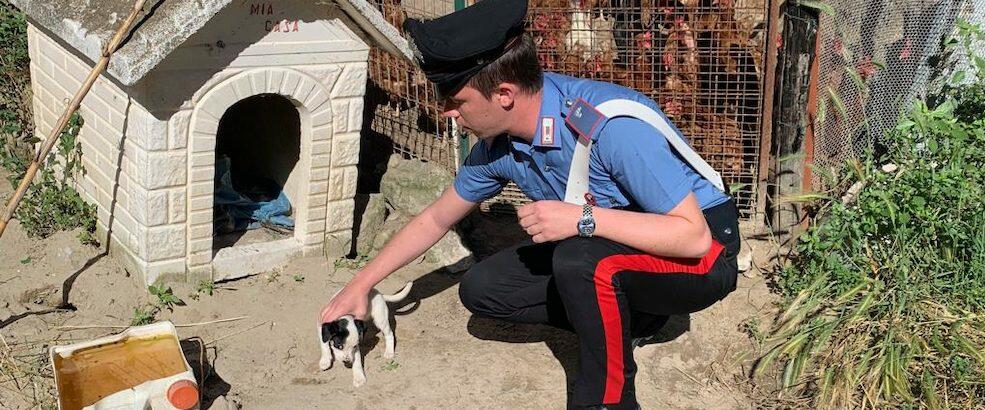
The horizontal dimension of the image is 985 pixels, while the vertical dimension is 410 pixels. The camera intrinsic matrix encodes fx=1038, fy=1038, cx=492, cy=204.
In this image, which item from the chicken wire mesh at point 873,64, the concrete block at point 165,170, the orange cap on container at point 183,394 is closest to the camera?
the orange cap on container at point 183,394

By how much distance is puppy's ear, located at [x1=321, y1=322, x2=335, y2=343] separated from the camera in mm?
4008

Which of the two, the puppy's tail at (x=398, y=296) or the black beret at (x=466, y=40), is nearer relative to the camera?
the black beret at (x=466, y=40)

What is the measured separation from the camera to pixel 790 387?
4207mm

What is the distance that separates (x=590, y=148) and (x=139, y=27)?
6.93 ft

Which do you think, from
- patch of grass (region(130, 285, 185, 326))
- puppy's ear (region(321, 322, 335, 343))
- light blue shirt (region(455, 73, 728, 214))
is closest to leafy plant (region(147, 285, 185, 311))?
patch of grass (region(130, 285, 185, 326))

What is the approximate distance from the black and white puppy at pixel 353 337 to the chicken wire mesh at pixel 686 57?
1870 mm

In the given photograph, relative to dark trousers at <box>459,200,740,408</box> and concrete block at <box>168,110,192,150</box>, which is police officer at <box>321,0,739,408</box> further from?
concrete block at <box>168,110,192,150</box>

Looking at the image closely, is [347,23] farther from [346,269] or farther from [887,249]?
[887,249]

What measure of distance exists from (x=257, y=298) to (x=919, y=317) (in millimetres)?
2954

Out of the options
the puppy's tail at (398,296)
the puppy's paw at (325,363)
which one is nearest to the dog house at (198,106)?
the puppy's tail at (398,296)

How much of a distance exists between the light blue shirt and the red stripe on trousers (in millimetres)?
197

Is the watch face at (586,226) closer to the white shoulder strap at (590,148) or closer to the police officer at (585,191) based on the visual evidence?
the police officer at (585,191)

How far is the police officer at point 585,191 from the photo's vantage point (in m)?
3.31

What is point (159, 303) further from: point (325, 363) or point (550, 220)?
point (550, 220)
